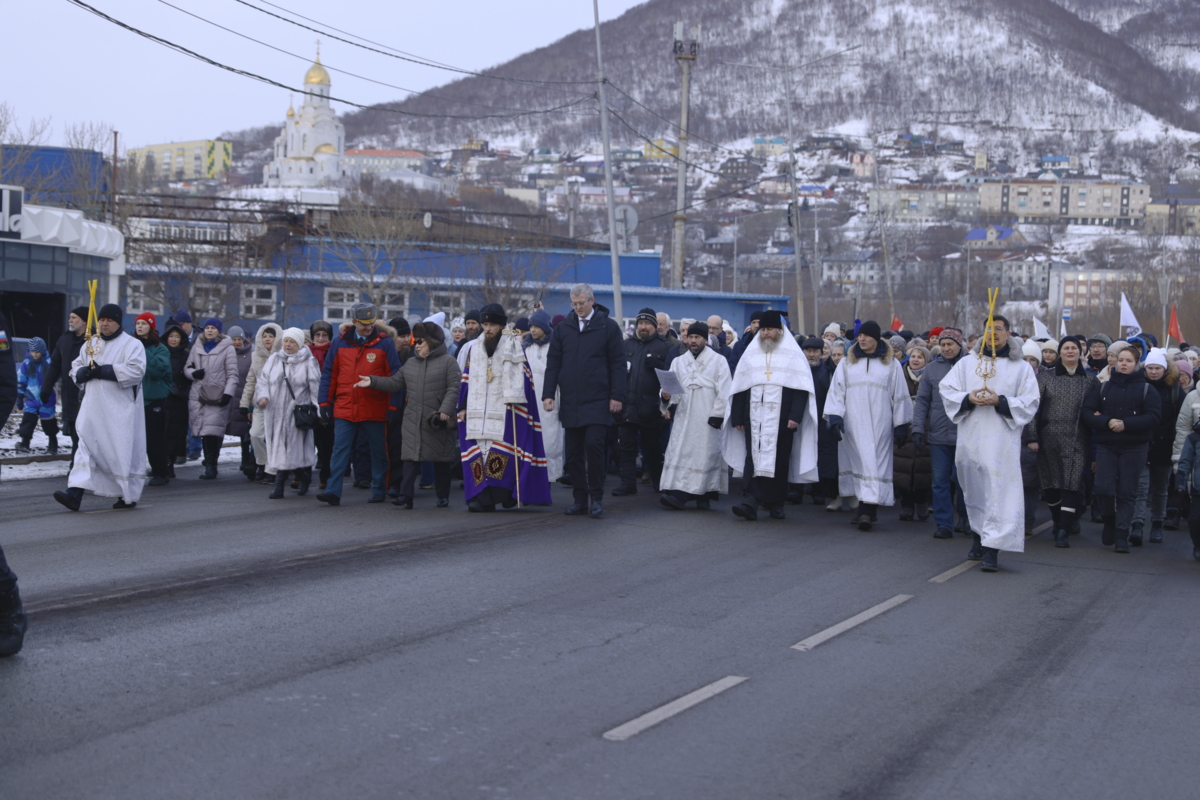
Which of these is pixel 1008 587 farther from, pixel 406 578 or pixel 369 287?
pixel 369 287

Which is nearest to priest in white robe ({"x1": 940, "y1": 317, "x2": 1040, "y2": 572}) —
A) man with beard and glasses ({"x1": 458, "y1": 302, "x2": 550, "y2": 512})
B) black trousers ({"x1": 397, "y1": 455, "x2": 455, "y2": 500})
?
man with beard and glasses ({"x1": 458, "y1": 302, "x2": 550, "y2": 512})

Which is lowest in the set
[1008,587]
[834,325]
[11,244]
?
[1008,587]

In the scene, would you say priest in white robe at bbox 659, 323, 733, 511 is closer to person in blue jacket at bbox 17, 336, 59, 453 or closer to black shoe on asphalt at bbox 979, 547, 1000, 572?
black shoe on asphalt at bbox 979, 547, 1000, 572

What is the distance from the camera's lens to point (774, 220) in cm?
15175

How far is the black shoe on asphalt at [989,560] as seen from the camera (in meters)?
10.4

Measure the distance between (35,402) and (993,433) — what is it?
13146 millimetres

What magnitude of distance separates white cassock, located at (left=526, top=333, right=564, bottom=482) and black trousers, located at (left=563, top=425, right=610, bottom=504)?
309cm

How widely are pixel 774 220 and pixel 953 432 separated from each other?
142 m

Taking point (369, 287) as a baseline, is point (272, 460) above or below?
below

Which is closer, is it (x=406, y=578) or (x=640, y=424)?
(x=406, y=578)

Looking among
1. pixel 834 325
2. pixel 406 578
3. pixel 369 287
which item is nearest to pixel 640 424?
pixel 834 325

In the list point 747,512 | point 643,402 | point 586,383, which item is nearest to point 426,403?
point 586,383

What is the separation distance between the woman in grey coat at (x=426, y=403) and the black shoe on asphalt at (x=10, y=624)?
636cm

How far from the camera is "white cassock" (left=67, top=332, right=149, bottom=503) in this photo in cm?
1195
